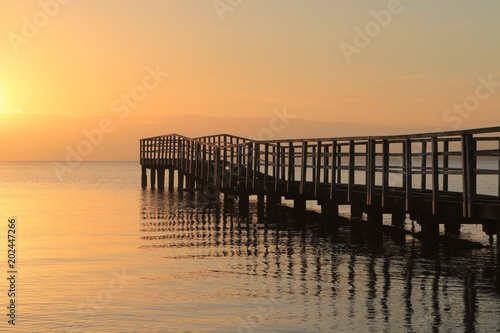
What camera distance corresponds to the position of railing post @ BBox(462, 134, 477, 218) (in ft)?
54.9

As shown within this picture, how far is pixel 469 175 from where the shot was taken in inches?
667

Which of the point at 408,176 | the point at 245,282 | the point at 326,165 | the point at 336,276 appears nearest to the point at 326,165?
the point at 326,165

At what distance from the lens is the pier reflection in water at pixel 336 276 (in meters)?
11.9

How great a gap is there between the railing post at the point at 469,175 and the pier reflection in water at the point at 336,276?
49.3 inches

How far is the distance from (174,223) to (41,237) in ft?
17.1

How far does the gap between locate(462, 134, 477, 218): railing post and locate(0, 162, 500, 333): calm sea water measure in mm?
1265

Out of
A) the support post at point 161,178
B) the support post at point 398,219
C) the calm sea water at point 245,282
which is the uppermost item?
the support post at point 161,178

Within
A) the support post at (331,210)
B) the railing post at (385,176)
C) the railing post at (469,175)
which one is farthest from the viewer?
the support post at (331,210)

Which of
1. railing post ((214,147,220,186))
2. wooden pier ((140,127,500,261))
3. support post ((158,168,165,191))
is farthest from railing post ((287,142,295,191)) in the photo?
support post ((158,168,165,191))

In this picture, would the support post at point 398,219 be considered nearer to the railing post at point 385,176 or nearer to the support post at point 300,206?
the support post at point 300,206

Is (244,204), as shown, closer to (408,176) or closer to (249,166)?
(249,166)

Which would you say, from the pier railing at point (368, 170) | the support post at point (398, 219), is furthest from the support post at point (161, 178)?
the support post at point (398, 219)

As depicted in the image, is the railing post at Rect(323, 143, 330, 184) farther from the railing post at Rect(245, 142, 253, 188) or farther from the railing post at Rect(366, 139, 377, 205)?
the railing post at Rect(366, 139, 377, 205)

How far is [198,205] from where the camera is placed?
3753cm
